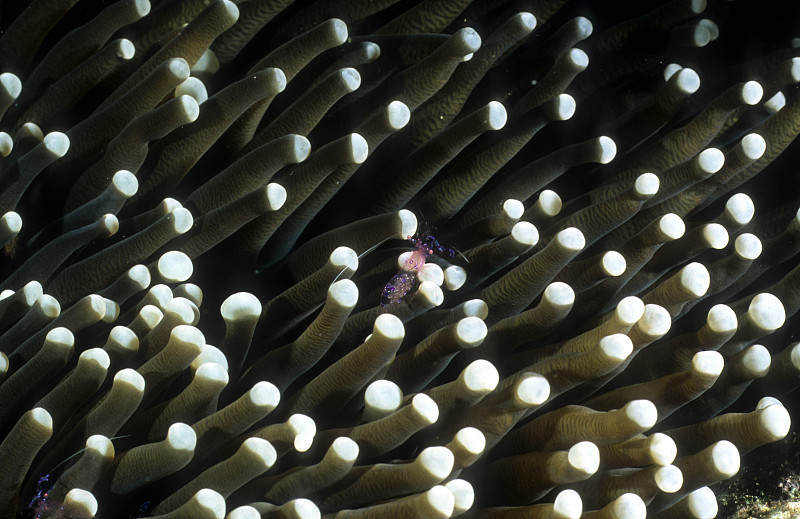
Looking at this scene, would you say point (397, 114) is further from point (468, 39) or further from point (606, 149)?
point (606, 149)

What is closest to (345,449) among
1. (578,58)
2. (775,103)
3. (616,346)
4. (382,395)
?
(382,395)

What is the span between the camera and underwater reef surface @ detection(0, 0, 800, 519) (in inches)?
55.9


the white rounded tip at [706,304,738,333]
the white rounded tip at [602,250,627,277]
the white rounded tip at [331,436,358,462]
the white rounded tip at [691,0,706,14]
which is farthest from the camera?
the white rounded tip at [691,0,706,14]

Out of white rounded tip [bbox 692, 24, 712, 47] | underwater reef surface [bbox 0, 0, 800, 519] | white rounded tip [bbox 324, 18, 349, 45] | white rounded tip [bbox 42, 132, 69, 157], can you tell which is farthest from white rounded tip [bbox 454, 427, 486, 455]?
white rounded tip [bbox 692, 24, 712, 47]

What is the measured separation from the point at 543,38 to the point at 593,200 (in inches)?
25.8

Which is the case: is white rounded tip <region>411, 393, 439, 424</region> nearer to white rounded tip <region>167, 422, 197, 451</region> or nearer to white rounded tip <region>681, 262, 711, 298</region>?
white rounded tip <region>167, 422, 197, 451</region>

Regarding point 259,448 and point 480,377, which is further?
point 480,377

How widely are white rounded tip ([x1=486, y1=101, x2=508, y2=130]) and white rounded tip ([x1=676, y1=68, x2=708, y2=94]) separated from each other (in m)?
0.59

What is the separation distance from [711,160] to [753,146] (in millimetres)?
113

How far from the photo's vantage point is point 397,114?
179 cm

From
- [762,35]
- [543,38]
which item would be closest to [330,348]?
[543,38]

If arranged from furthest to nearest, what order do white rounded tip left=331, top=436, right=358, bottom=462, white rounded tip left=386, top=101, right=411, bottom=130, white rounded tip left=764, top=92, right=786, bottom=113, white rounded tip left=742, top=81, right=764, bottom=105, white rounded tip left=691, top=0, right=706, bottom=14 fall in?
1. white rounded tip left=691, top=0, right=706, bottom=14
2. white rounded tip left=764, top=92, right=786, bottom=113
3. white rounded tip left=742, top=81, right=764, bottom=105
4. white rounded tip left=386, top=101, right=411, bottom=130
5. white rounded tip left=331, top=436, right=358, bottom=462

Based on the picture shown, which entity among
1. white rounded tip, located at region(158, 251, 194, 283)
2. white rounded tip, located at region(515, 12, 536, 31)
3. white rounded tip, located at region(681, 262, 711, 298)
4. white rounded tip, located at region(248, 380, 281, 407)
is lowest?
white rounded tip, located at region(681, 262, 711, 298)

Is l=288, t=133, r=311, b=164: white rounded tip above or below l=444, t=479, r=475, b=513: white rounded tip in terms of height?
above
